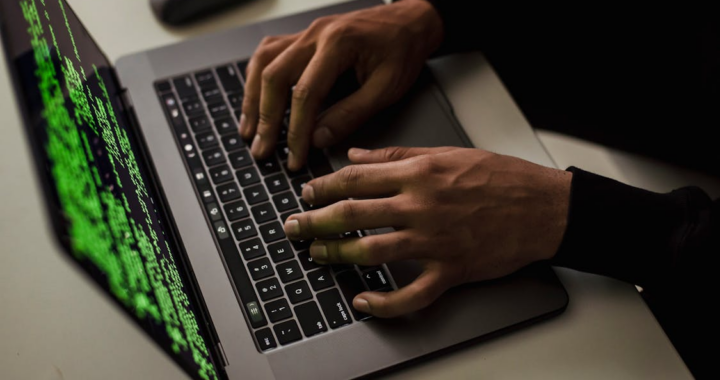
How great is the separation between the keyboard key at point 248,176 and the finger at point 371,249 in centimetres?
13

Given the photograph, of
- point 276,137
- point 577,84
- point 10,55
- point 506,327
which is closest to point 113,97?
point 276,137

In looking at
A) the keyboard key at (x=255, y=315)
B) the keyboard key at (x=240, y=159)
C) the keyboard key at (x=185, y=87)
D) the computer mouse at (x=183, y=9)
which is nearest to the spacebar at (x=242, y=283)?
the keyboard key at (x=255, y=315)

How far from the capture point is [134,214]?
0.51m

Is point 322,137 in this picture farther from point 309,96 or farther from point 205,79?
point 205,79

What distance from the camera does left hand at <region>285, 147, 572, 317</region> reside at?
63cm

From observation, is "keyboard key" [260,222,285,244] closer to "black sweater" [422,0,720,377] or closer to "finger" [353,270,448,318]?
"finger" [353,270,448,318]

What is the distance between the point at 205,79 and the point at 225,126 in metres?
0.07

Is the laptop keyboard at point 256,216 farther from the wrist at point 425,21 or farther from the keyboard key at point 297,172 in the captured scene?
the wrist at point 425,21

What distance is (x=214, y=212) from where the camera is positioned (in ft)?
2.28

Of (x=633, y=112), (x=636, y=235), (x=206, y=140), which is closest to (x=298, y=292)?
(x=206, y=140)

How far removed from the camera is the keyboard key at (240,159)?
74 cm

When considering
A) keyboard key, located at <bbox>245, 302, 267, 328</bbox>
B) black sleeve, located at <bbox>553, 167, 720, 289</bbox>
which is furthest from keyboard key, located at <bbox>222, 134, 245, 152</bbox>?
black sleeve, located at <bbox>553, 167, 720, 289</bbox>

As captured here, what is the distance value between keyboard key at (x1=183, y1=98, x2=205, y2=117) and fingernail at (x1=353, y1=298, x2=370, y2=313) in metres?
0.31

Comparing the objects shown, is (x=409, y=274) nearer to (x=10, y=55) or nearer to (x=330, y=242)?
(x=330, y=242)
